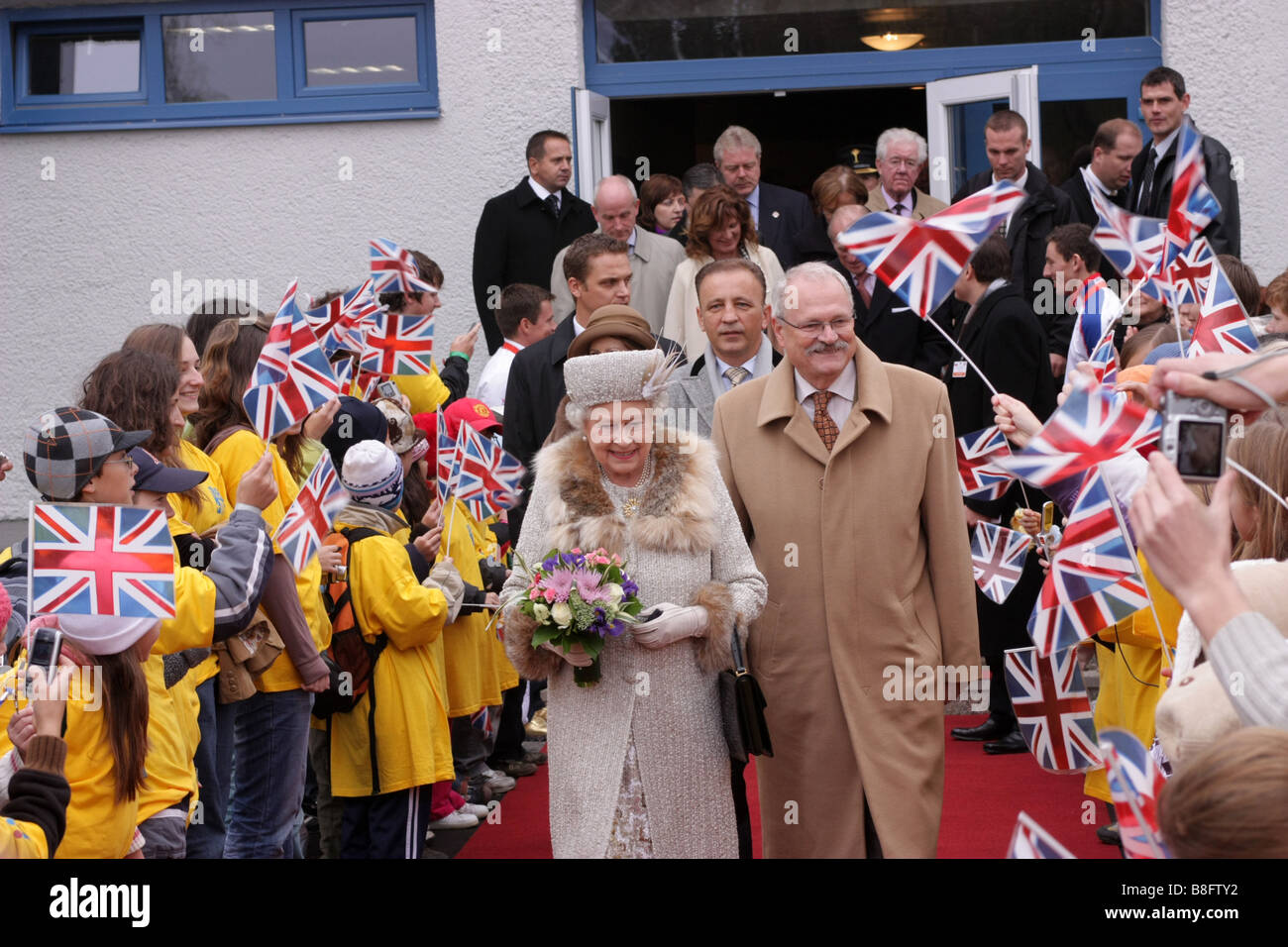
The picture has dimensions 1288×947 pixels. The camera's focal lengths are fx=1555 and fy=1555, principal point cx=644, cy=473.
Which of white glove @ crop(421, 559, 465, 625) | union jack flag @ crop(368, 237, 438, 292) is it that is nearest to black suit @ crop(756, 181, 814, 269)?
union jack flag @ crop(368, 237, 438, 292)

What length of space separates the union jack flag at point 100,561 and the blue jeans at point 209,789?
1.20 meters

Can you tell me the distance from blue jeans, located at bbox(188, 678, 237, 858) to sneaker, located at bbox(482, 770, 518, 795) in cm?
243

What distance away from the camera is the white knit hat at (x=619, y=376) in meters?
4.31

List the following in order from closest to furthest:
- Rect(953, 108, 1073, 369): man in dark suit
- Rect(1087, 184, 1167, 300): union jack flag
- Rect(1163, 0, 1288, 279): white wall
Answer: Rect(1087, 184, 1167, 300): union jack flag
Rect(953, 108, 1073, 369): man in dark suit
Rect(1163, 0, 1288, 279): white wall

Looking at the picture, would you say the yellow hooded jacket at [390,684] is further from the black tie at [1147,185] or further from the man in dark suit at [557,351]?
the black tie at [1147,185]

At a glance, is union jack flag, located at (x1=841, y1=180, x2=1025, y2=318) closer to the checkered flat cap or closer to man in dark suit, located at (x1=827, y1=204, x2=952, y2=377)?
the checkered flat cap

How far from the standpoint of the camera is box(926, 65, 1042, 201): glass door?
34.4 feet

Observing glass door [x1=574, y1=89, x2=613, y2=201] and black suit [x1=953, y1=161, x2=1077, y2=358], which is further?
glass door [x1=574, y1=89, x2=613, y2=201]

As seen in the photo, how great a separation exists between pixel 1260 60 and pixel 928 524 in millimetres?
7083

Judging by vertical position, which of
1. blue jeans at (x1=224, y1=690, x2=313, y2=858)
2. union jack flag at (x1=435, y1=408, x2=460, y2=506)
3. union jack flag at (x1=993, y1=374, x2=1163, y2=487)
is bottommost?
blue jeans at (x1=224, y1=690, x2=313, y2=858)

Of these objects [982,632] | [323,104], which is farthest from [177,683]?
[323,104]

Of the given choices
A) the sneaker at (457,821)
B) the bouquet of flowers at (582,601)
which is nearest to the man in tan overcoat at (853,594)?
the bouquet of flowers at (582,601)

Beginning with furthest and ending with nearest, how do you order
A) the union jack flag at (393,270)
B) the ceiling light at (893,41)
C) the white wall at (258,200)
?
the ceiling light at (893,41), the white wall at (258,200), the union jack flag at (393,270)

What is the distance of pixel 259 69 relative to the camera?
1102 cm
